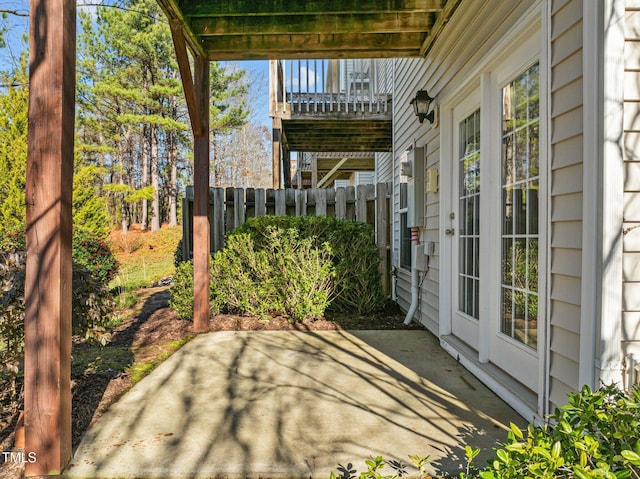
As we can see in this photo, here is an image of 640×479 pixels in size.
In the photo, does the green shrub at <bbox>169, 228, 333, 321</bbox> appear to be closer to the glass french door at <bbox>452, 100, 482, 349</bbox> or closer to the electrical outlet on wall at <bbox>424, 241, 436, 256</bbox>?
the electrical outlet on wall at <bbox>424, 241, 436, 256</bbox>

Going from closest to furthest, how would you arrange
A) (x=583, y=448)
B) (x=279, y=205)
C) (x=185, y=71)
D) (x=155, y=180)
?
(x=583, y=448)
(x=185, y=71)
(x=279, y=205)
(x=155, y=180)

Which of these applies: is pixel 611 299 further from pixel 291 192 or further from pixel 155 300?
pixel 155 300

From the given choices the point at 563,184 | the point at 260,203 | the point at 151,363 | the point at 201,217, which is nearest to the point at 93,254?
the point at 260,203

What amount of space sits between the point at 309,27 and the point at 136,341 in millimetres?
3474

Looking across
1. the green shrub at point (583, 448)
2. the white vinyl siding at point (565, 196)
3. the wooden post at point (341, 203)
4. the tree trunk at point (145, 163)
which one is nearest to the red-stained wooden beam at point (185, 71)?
the wooden post at point (341, 203)

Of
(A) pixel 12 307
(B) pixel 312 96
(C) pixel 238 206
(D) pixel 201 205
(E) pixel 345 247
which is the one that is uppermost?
(B) pixel 312 96

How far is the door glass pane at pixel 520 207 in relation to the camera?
2.30 m

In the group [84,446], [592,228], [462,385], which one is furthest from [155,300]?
[592,228]

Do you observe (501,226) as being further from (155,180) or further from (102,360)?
(155,180)

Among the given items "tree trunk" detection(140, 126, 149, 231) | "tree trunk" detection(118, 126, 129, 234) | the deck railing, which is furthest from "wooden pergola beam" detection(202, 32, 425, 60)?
"tree trunk" detection(118, 126, 129, 234)

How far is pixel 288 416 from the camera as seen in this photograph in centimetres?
232

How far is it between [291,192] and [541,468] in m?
5.18

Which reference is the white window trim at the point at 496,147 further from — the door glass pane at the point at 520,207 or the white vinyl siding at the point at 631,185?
the white vinyl siding at the point at 631,185

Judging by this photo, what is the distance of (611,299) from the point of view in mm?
1604
